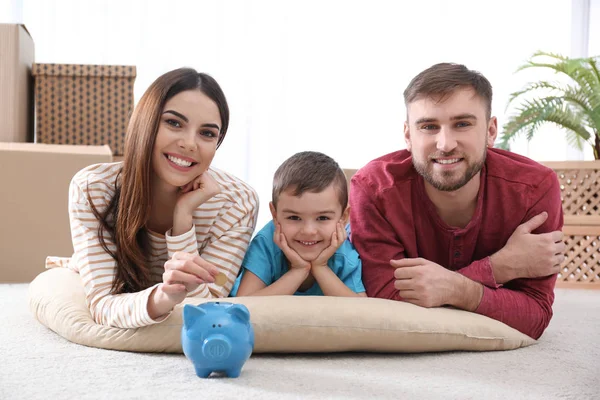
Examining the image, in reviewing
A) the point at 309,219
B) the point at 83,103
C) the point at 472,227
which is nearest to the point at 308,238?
the point at 309,219

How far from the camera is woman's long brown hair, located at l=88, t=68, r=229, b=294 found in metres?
1.54

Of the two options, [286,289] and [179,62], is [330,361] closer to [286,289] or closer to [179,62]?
[286,289]

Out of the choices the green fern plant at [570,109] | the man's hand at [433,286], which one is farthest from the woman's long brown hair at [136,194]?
the green fern plant at [570,109]

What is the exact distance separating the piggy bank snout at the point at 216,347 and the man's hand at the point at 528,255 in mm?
772

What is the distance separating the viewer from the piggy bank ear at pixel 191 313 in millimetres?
1168

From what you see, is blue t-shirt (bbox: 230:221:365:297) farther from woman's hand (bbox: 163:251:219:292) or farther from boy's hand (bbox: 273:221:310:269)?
woman's hand (bbox: 163:251:219:292)

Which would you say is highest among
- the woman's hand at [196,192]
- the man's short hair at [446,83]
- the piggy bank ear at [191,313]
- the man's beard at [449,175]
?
the man's short hair at [446,83]

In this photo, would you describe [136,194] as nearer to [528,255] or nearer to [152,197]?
[152,197]

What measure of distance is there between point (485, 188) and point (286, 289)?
22.8 inches

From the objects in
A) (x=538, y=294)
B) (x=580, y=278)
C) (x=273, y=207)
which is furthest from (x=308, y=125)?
(x=538, y=294)

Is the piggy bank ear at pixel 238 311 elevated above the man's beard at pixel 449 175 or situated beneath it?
situated beneath

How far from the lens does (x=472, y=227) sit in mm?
1681

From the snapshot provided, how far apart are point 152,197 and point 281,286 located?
40cm

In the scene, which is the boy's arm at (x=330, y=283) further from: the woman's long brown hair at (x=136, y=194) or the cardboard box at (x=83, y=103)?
the cardboard box at (x=83, y=103)
